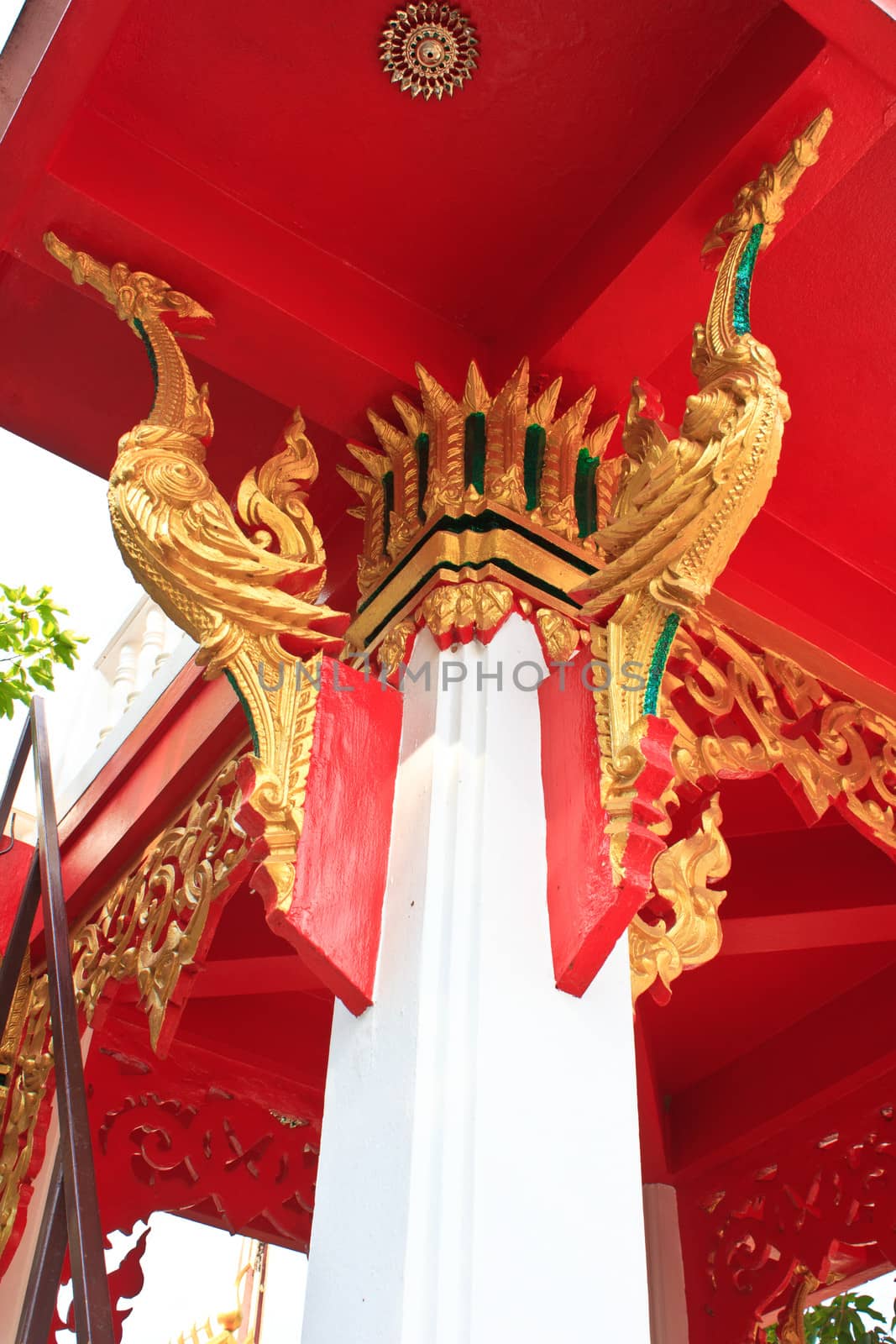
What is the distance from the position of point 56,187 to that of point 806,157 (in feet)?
3.79

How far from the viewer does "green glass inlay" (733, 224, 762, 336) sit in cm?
192

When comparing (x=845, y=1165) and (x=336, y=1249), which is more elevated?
(x=845, y=1165)

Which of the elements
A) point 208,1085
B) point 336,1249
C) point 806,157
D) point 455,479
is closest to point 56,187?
point 455,479

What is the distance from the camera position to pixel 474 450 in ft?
7.29

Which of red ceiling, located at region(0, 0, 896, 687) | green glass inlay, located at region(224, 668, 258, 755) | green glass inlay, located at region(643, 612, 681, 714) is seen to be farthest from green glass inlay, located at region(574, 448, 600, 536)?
green glass inlay, located at region(224, 668, 258, 755)

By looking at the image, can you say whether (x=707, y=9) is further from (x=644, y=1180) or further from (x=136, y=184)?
(x=644, y=1180)

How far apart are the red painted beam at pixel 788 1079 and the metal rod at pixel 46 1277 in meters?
2.90

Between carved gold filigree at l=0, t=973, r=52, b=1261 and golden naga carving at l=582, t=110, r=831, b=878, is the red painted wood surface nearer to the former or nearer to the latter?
golden naga carving at l=582, t=110, r=831, b=878

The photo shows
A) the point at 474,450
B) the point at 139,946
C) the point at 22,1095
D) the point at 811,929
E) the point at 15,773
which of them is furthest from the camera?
the point at 811,929

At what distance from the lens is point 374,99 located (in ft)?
7.00

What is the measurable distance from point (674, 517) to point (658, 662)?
0.21 meters

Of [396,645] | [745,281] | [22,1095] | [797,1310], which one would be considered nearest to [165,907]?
[22,1095]

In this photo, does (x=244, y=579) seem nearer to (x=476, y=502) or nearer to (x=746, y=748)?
(x=476, y=502)

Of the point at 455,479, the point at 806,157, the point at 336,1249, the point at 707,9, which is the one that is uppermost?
the point at 707,9
